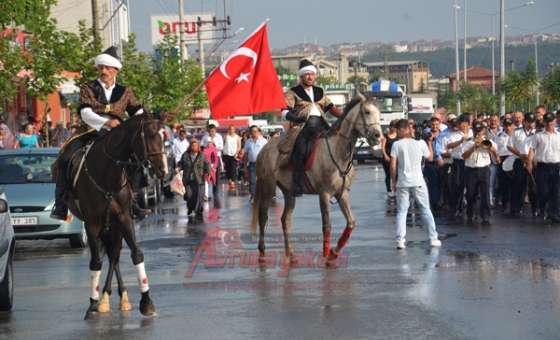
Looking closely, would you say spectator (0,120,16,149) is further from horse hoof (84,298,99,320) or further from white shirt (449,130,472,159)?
horse hoof (84,298,99,320)

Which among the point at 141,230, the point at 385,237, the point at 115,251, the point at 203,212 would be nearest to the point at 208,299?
the point at 115,251

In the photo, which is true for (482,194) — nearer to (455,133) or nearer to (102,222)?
(455,133)

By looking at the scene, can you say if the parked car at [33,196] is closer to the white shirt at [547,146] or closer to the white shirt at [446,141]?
the white shirt at [446,141]

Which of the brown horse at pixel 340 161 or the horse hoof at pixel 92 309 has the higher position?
the brown horse at pixel 340 161

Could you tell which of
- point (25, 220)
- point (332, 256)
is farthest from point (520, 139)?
point (25, 220)

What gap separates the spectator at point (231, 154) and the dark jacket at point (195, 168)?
10.4m

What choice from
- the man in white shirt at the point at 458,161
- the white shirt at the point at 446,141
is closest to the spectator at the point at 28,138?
the white shirt at the point at 446,141

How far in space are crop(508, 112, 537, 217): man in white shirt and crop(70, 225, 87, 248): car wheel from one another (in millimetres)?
8512

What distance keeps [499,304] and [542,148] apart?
32.8 ft

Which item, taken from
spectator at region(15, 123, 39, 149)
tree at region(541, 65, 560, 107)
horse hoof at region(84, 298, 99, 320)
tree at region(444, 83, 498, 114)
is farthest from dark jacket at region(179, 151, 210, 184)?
tree at region(444, 83, 498, 114)

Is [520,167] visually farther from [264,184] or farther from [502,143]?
[264,184]

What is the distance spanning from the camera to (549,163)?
20875mm

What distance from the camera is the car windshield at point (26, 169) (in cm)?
1917

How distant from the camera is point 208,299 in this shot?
479 inches
